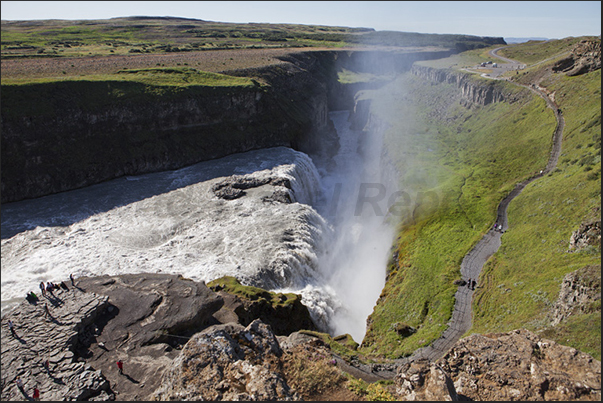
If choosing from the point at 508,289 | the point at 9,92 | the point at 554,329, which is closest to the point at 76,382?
the point at 554,329

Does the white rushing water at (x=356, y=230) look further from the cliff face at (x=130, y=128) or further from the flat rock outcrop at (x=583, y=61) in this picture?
the flat rock outcrop at (x=583, y=61)

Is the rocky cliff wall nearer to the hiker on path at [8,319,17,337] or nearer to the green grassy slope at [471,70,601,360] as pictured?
the green grassy slope at [471,70,601,360]

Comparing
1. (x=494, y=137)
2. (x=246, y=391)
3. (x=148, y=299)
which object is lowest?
(x=148, y=299)

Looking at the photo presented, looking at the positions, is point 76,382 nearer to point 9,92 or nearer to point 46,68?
point 9,92

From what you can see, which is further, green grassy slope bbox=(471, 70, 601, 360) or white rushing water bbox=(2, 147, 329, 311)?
white rushing water bbox=(2, 147, 329, 311)

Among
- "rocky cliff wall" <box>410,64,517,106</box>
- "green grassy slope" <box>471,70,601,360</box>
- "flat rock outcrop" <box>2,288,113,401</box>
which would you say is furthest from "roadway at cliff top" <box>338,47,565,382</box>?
"rocky cliff wall" <box>410,64,517,106</box>

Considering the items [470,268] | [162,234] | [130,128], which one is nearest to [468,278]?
[470,268]

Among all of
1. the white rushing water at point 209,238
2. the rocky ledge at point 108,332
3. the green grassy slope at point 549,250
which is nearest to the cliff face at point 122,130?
the white rushing water at point 209,238
